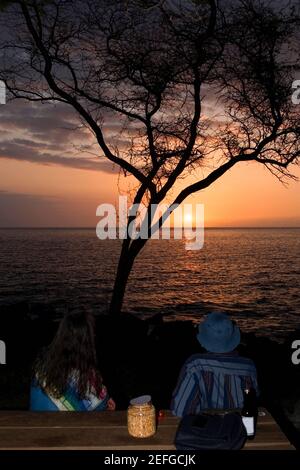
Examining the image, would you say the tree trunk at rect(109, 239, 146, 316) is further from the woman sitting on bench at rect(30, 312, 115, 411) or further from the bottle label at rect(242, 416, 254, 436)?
the bottle label at rect(242, 416, 254, 436)

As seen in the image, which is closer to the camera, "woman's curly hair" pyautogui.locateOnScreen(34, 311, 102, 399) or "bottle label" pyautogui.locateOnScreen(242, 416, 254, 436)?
"bottle label" pyautogui.locateOnScreen(242, 416, 254, 436)

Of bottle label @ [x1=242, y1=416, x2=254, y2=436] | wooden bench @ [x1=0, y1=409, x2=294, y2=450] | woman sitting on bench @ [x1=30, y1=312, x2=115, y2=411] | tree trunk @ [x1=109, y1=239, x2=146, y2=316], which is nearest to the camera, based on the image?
wooden bench @ [x1=0, y1=409, x2=294, y2=450]

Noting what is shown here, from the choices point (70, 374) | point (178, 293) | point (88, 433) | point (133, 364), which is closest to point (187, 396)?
point (88, 433)

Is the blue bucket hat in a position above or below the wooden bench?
above

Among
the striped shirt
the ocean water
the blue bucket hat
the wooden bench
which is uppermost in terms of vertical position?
the blue bucket hat

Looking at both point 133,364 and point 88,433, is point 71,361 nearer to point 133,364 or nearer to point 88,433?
point 88,433

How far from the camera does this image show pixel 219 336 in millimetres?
4535

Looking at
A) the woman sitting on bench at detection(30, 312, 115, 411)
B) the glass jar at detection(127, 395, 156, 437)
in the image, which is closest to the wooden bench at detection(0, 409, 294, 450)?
the glass jar at detection(127, 395, 156, 437)

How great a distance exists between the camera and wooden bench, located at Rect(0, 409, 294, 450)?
3.95 meters

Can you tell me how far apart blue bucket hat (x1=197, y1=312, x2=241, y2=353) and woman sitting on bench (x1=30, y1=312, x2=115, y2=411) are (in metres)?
1.13

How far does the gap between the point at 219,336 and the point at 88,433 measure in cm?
136

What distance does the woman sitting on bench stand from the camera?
480 cm

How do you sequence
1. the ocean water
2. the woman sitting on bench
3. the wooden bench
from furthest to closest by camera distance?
the ocean water, the woman sitting on bench, the wooden bench
